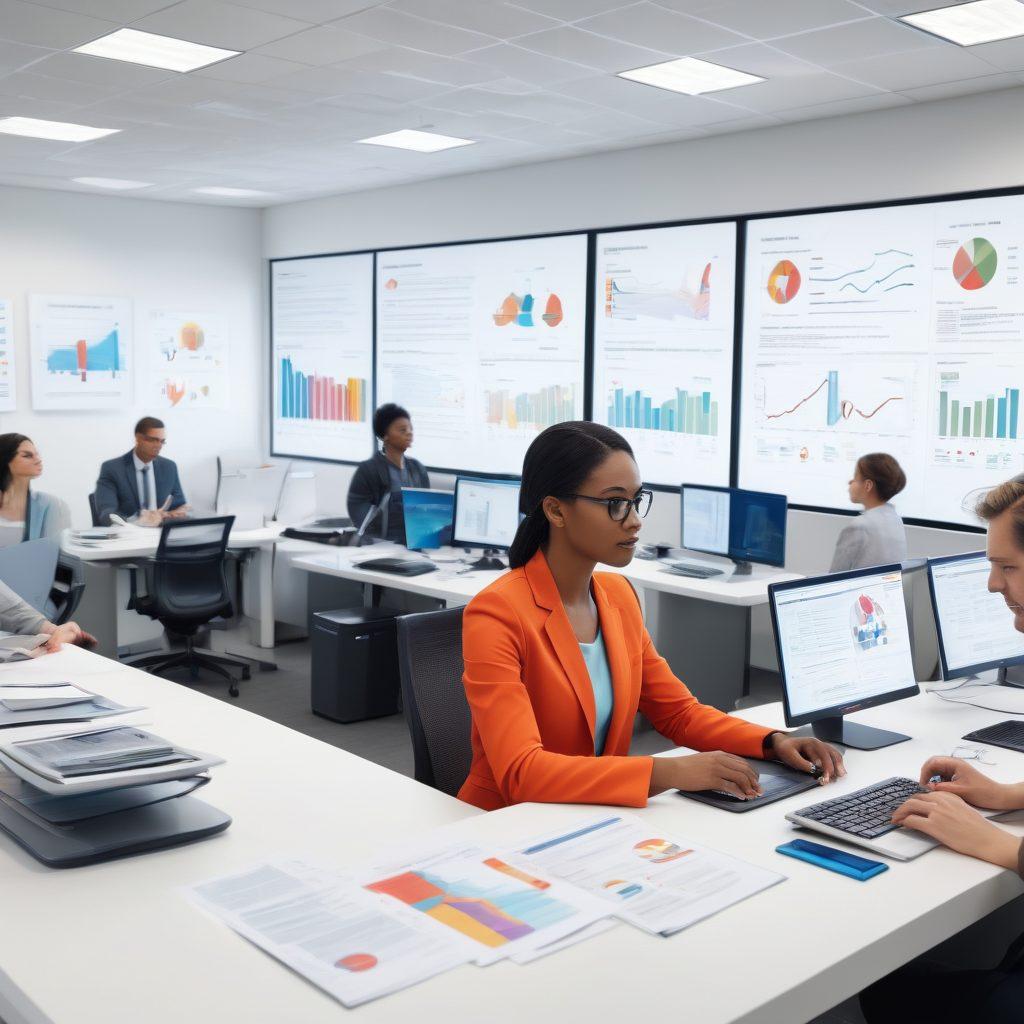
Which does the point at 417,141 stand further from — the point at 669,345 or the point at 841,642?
the point at 841,642

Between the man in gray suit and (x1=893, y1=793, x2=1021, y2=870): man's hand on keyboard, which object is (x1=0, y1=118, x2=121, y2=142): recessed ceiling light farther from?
(x1=893, y1=793, x2=1021, y2=870): man's hand on keyboard

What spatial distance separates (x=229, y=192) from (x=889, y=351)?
512 cm

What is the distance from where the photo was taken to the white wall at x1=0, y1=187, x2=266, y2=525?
8.02m

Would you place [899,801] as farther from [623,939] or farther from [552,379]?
[552,379]

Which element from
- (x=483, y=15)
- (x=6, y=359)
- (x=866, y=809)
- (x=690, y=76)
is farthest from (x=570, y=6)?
(x=6, y=359)

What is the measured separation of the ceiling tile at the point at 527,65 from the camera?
4.47 m

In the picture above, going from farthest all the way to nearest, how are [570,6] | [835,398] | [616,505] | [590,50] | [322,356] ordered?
[322,356]
[835,398]
[590,50]
[570,6]
[616,505]

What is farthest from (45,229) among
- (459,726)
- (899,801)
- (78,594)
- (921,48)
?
(899,801)

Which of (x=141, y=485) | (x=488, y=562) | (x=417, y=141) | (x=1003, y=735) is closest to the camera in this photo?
(x=1003, y=735)

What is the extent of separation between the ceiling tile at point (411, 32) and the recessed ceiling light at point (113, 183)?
4.06 meters

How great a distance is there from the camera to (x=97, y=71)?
191 inches

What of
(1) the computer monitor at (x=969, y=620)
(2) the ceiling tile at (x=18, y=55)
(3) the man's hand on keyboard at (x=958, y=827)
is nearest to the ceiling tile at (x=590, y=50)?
(2) the ceiling tile at (x=18, y=55)

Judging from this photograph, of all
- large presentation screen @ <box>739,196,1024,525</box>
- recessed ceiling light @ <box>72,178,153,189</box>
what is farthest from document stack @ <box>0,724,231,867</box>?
recessed ceiling light @ <box>72,178,153,189</box>

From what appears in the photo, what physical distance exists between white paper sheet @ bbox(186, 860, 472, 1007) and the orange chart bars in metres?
7.08
